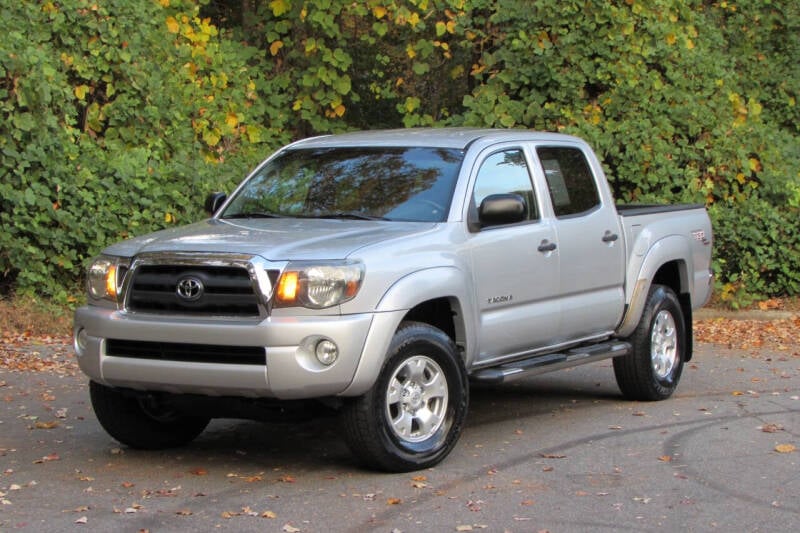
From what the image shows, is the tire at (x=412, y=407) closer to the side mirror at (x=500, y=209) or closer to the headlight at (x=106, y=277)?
the side mirror at (x=500, y=209)

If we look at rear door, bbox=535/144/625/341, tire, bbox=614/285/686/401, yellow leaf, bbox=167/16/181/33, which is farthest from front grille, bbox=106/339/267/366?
yellow leaf, bbox=167/16/181/33

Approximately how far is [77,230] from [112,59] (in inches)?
93.9

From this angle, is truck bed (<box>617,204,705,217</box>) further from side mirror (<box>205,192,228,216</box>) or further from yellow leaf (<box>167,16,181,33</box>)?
yellow leaf (<box>167,16,181,33</box>)

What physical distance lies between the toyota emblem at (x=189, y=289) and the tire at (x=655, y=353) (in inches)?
145

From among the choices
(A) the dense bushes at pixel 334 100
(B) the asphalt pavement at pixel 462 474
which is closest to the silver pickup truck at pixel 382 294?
(B) the asphalt pavement at pixel 462 474

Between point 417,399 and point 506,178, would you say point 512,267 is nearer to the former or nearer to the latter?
point 506,178

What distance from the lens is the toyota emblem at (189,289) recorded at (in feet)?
22.8

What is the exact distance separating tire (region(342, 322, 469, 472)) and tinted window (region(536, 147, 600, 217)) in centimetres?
183

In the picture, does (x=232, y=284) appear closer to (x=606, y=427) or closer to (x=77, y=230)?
(x=606, y=427)

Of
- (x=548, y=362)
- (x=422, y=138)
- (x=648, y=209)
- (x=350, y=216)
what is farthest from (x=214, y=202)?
(x=648, y=209)

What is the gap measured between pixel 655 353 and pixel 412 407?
9.89 feet

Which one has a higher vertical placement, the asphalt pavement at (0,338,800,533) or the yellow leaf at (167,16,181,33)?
the yellow leaf at (167,16,181,33)

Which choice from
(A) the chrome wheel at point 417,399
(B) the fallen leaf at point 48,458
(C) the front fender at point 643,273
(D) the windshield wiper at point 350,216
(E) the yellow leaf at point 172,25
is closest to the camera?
(A) the chrome wheel at point 417,399

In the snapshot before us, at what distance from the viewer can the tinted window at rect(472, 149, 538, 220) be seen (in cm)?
822
